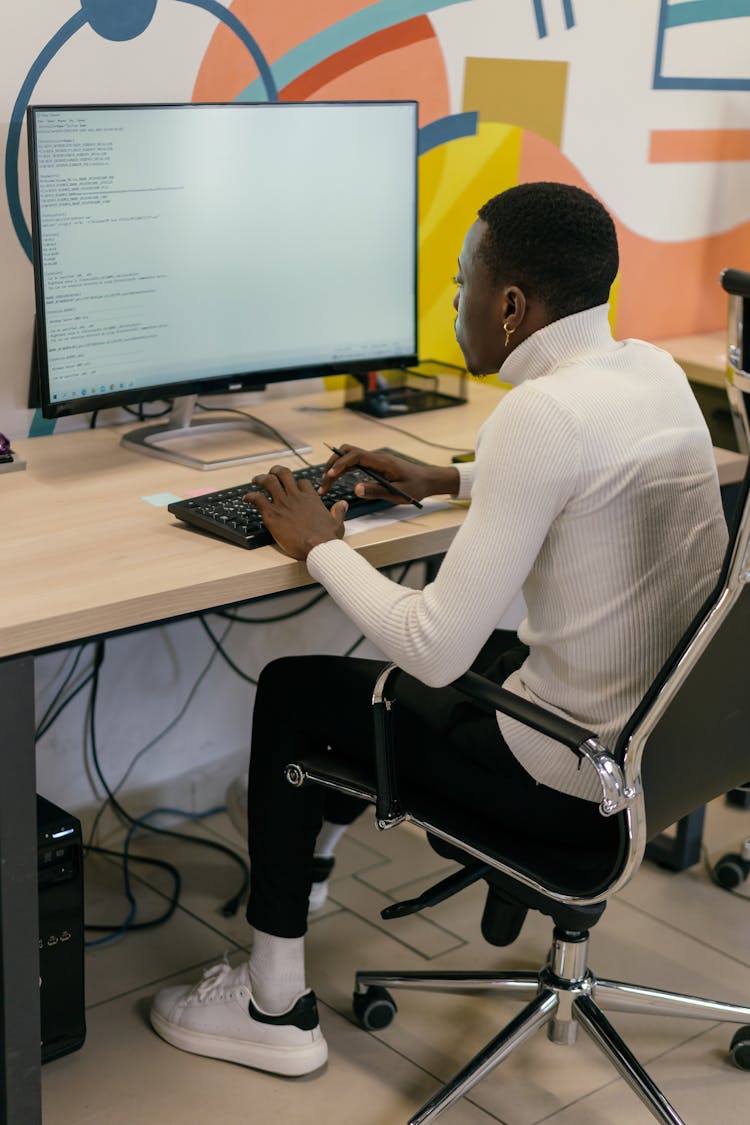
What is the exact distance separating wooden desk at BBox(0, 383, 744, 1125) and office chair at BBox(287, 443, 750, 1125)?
9.7 inches

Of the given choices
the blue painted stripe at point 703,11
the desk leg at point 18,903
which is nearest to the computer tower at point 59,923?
the desk leg at point 18,903

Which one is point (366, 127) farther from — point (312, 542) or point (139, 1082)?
point (139, 1082)

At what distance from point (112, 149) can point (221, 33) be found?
424 mm

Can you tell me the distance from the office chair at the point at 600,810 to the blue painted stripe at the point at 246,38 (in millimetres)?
1202

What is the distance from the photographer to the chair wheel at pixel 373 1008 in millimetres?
2037

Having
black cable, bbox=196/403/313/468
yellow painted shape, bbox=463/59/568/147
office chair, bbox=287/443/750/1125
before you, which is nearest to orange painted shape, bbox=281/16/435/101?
yellow painted shape, bbox=463/59/568/147

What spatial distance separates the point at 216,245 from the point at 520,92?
923 millimetres

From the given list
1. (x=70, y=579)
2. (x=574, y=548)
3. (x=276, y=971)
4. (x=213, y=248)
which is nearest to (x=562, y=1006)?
(x=276, y=971)

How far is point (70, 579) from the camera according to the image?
63.5 inches

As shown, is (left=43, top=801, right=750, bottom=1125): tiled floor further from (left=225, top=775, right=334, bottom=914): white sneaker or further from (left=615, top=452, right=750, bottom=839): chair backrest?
(left=615, top=452, right=750, bottom=839): chair backrest

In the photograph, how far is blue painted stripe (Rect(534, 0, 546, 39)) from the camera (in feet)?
8.79

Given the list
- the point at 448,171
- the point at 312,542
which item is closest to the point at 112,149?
the point at 312,542

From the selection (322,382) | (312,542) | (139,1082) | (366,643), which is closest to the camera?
(312,542)

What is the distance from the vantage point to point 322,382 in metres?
2.57
